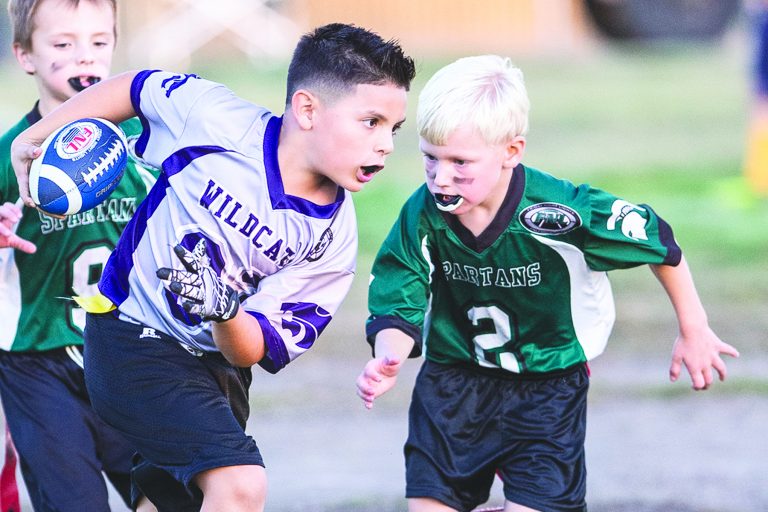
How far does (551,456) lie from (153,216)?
4.71ft

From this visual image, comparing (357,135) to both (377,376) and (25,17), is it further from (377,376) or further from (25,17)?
(25,17)

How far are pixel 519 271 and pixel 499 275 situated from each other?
0.21ft

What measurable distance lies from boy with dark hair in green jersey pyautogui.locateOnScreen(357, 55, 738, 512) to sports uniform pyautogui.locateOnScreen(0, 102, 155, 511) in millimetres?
942

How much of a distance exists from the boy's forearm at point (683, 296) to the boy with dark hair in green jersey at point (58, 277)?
1713 mm

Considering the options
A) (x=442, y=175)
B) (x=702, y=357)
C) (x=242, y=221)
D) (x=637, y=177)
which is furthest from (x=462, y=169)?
(x=637, y=177)

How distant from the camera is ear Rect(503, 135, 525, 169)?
4.09m

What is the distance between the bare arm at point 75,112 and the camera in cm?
397

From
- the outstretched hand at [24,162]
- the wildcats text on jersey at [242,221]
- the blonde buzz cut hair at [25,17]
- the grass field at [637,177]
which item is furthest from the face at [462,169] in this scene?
the grass field at [637,177]

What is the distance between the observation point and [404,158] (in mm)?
13250

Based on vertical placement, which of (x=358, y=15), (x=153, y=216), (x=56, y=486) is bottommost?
(x=56, y=486)

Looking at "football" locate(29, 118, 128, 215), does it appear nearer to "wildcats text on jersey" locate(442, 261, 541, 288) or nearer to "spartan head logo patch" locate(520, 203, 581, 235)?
"wildcats text on jersey" locate(442, 261, 541, 288)

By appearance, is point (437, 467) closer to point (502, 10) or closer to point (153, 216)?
point (153, 216)

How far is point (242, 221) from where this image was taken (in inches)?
147

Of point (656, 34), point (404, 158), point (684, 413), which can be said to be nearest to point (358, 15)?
point (656, 34)
